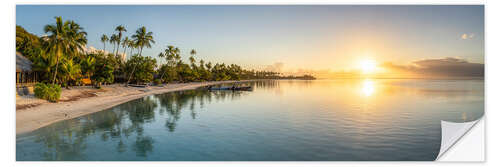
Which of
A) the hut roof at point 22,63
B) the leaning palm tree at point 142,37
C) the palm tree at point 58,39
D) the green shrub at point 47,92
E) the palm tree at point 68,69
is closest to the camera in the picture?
the green shrub at point 47,92

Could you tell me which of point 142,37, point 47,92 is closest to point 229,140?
point 47,92

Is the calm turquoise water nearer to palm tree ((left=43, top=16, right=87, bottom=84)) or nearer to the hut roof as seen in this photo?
palm tree ((left=43, top=16, right=87, bottom=84))

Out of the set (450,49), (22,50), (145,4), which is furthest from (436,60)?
(22,50)

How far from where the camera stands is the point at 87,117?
2119 centimetres

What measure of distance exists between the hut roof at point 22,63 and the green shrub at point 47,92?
973cm

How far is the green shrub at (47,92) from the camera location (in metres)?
22.9

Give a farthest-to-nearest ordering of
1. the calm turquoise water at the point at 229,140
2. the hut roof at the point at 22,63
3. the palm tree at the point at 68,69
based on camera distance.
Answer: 1. the palm tree at the point at 68,69
2. the hut roof at the point at 22,63
3. the calm turquoise water at the point at 229,140

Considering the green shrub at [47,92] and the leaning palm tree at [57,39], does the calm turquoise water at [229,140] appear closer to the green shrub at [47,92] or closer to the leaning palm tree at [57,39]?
the green shrub at [47,92]

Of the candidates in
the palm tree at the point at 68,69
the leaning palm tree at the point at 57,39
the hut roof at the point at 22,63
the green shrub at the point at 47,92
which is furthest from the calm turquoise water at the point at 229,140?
the palm tree at the point at 68,69

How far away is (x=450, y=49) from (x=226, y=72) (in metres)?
144

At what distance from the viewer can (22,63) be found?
31.8 meters

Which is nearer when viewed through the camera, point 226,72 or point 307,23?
point 307,23
